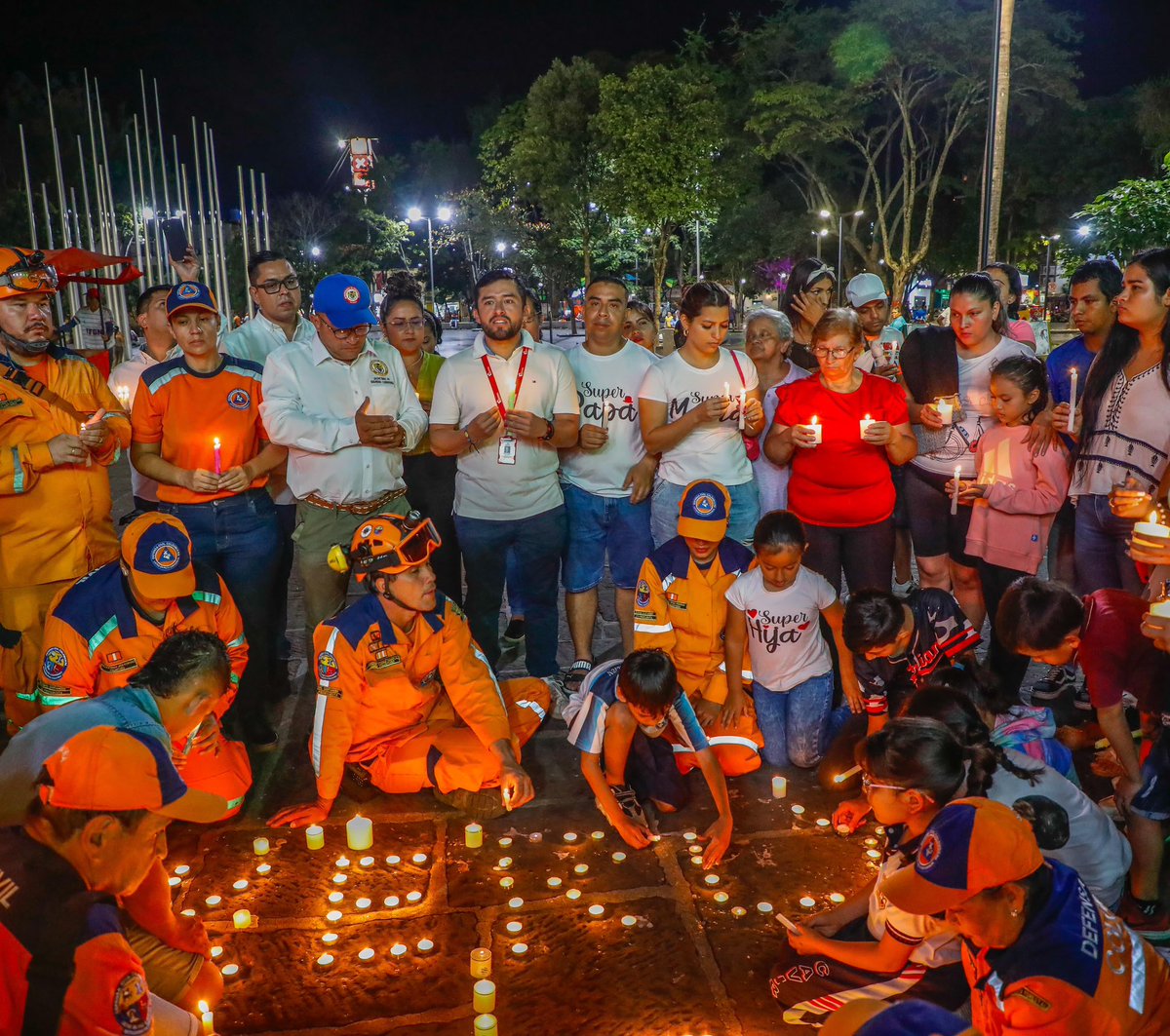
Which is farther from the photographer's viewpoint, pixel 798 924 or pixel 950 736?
pixel 798 924

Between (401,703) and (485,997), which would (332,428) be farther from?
(485,997)

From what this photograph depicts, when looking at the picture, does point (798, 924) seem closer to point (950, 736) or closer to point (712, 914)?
point (712, 914)

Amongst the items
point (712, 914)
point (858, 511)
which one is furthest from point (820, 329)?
point (712, 914)

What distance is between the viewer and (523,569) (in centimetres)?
485

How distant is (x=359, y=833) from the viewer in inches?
140

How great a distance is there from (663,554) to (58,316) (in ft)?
59.6

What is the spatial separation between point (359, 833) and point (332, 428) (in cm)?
175

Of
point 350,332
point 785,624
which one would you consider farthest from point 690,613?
point 350,332

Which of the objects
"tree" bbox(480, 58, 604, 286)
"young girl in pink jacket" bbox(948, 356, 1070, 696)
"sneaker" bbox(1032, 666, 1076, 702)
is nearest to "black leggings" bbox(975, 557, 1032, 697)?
"young girl in pink jacket" bbox(948, 356, 1070, 696)

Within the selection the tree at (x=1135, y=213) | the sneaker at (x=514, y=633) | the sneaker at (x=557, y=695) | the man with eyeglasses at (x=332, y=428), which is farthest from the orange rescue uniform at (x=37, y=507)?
the tree at (x=1135, y=213)

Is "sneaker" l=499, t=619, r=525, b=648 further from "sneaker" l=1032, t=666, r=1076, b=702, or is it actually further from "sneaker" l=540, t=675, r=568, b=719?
"sneaker" l=1032, t=666, r=1076, b=702

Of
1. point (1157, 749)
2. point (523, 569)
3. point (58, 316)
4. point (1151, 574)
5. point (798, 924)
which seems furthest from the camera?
point (58, 316)

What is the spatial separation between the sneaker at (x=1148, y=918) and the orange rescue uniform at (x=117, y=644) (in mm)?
3072

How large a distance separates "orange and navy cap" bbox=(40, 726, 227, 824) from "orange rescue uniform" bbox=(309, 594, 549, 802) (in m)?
1.81
